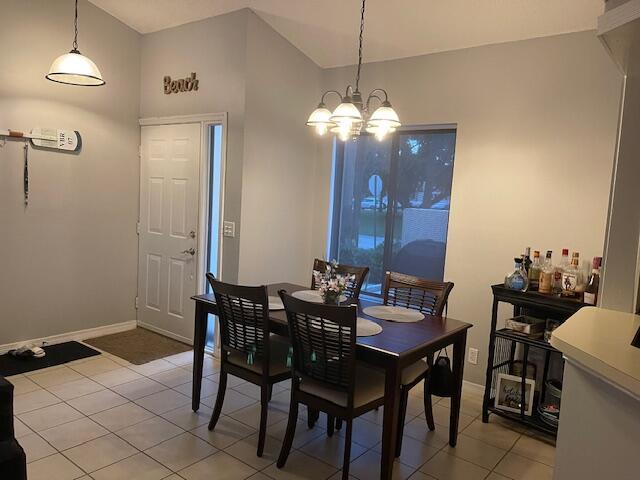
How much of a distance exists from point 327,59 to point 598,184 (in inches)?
95.6

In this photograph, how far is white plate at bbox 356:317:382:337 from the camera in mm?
2524

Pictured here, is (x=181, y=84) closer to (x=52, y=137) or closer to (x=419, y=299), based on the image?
(x=52, y=137)

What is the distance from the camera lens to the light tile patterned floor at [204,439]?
2.57 meters

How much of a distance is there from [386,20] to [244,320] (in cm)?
238

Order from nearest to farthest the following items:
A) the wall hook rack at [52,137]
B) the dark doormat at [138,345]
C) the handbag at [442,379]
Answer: the handbag at [442,379]
the wall hook rack at [52,137]
the dark doormat at [138,345]

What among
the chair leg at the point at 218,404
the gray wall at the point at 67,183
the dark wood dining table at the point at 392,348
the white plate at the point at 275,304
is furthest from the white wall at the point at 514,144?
the gray wall at the point at 67,183

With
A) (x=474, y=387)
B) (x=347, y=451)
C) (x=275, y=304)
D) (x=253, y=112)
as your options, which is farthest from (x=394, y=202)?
(x=347, y=451)

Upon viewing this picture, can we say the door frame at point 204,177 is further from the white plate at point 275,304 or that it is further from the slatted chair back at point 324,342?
the slatted chair back at point 324,342

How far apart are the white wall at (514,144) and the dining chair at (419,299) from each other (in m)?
0.63

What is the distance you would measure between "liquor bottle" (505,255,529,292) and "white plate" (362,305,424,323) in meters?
0.66

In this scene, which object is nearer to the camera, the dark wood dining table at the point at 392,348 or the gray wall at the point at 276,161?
the dark wood dining table at the point at 392,348

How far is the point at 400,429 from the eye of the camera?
9.13ft

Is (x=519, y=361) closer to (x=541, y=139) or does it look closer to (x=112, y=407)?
(x=541, y=139)

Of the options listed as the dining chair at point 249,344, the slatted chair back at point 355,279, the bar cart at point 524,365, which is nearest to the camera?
the dining chair at point 249,344
